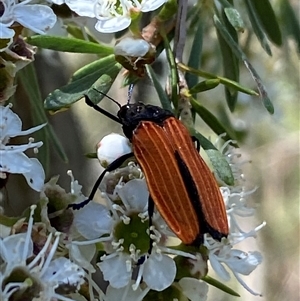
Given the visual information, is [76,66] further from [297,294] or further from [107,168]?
[297,294]

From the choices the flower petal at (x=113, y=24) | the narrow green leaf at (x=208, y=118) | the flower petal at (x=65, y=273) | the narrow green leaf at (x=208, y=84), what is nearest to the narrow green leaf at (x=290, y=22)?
the narrow green leaf at (x=208, y=118)

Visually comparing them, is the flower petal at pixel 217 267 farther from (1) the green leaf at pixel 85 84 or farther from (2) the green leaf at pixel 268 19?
(2) the green leaf at pixel 268 19

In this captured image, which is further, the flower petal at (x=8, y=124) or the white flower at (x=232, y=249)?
the white flower at (x=232, y=249)

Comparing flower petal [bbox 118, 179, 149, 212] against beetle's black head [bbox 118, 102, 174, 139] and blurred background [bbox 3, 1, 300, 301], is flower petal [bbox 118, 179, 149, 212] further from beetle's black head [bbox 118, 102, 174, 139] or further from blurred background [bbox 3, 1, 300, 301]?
blurred background [bbox 3, 1, 300, 301]

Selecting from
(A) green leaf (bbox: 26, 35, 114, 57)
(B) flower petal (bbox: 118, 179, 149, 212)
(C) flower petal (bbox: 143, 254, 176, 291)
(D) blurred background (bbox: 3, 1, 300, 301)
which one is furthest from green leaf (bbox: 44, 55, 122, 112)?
(D) blurred background (bbox: 3, 1, 300, 301)

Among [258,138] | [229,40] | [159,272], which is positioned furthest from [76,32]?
[258,138]

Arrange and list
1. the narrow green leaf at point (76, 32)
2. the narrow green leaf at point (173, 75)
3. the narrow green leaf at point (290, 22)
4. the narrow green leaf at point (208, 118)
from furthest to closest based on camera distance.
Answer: the narrow green leaf at point (290, 22) → the narrow green leaf at point (76, 32) → the narrow green leaf at point (208, 118) → the narrow green leaf at point (173, 75)

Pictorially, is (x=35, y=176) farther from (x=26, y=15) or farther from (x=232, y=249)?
(x=232, y=249)
